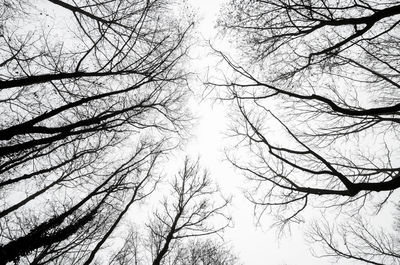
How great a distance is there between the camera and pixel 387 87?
5.29 m

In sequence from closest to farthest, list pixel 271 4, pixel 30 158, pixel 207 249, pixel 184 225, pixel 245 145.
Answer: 1. pixel 271 4
2. pixel 245 145
3. pixel 30 158
4. pixel 184 225
5. pixel 207 249

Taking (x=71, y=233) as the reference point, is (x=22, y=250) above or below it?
below

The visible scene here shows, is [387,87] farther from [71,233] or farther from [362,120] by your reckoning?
[71,233]

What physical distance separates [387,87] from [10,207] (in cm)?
1034

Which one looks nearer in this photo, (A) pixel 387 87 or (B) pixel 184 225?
(A) pixel 387 87

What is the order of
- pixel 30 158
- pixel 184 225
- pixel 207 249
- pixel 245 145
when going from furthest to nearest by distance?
pixel 207 249 → pixel 184 225 → pixel 30 158 → pixel 245 145

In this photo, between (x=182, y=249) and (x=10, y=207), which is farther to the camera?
(x=182, y=249)

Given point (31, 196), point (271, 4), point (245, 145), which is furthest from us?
point (31, 196)

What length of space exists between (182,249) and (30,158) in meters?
8.35

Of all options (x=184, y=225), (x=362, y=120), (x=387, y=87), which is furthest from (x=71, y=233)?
(x=387, y=87)

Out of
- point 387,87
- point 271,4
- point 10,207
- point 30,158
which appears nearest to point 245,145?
point 271,4

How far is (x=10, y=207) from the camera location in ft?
20.1

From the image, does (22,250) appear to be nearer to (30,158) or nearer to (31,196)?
(31,196)

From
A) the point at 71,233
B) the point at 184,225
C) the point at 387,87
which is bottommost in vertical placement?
the point at 71,233
